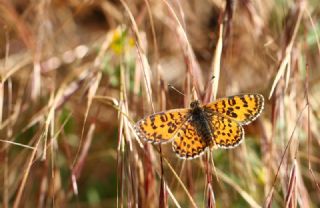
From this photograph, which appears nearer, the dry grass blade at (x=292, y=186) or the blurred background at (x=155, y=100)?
the dry grass blade at (x=292, y=186)

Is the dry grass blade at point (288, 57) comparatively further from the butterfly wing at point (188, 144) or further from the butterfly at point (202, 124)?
the butterfly wing at point (188, 144)

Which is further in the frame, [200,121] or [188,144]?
[200,121]

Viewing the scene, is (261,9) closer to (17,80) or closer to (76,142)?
(76,142)

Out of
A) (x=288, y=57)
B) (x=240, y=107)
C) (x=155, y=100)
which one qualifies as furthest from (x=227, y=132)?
(x=155, y=100)

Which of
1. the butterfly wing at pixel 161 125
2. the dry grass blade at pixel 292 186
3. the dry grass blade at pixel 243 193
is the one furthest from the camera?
the dry grass blade at pixel 243 193

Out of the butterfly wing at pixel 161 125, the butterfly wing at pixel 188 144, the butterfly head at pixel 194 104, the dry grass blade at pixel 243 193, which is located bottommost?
the dry grass blade at pixel 243 193

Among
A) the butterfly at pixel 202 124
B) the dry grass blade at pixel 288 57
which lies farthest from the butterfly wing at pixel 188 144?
the dry grass blade at pixel 288 57

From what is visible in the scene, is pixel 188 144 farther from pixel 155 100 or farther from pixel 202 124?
pixel 155 100
